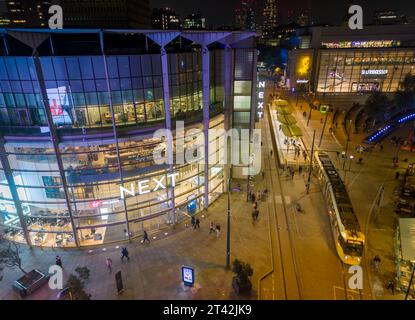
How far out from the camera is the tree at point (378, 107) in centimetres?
6353

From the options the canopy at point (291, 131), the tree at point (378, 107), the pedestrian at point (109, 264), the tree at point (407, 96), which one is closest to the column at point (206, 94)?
the pedestrian at point (109, 264)

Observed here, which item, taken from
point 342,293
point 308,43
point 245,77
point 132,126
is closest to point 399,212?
Answer: point 342,293

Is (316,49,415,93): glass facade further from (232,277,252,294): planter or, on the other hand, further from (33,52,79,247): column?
(33,52,79,247): column

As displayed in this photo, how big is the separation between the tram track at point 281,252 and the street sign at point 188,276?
5096 mm

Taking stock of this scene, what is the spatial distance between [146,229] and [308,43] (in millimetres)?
77019

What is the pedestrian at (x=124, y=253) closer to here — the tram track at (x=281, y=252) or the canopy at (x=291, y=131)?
the tram track at (x=281, y=252)

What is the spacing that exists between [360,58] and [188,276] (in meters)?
78.4

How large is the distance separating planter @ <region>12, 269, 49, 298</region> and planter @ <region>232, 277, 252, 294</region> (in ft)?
47.4

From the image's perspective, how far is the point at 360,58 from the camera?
257 feet

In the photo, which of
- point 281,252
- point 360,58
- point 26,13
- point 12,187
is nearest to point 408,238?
point 281,252

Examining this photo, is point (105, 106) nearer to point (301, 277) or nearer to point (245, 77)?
point (245, 77)

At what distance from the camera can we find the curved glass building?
2266 centimetres

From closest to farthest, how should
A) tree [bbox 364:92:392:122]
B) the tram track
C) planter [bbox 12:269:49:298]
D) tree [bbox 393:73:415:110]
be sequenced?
planter [bbox 12:269:49:298]
the tram track
tree [bbox 364:92:392:122]
tree [bbox 393:73:415:110]

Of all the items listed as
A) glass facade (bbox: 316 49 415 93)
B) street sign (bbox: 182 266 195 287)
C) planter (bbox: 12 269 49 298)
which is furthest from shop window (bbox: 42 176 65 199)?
glass facade (bbox: 316 49 415 93)
